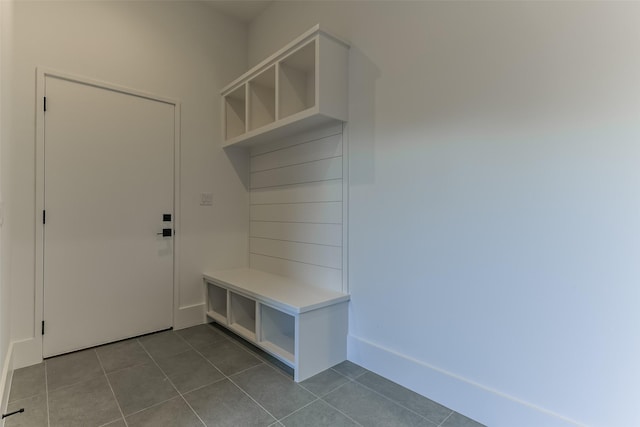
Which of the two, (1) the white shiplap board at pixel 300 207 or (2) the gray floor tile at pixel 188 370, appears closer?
(2) the gray floor tile at pixel 188 370

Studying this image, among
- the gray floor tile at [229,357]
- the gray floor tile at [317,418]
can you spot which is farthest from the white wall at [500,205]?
the gray floor tile at [229,357]

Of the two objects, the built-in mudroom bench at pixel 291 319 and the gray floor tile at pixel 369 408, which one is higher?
the built-in mudroom bench at pixel 291 319

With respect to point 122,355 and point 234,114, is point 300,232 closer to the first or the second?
point 234,114

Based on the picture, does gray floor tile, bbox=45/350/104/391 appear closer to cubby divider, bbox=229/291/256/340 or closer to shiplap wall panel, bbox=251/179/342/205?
cubby divider, bbox=229/291/256/340

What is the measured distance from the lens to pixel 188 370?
2223 millimetres

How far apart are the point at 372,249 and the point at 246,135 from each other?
1542mm

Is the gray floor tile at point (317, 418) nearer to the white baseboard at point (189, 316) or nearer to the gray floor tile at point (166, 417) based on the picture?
the gray floor tile at point (166, 417)

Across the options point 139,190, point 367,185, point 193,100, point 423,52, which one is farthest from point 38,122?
point 423,52

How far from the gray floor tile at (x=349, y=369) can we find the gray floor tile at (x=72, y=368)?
161cm

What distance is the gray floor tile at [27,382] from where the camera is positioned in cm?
192

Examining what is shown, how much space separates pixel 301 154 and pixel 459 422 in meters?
2.15

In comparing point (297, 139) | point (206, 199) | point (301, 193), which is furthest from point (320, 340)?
point (206, 199)

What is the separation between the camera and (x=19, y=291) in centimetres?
A: 228

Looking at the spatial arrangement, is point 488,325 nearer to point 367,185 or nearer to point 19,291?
point 367,185
